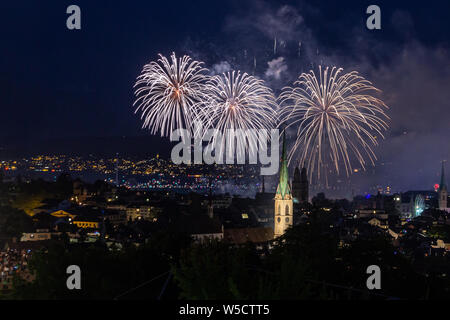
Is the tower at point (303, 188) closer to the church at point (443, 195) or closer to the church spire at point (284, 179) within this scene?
the church at point (443, 195)

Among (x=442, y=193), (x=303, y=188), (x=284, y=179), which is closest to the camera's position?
(x=284, y=179)

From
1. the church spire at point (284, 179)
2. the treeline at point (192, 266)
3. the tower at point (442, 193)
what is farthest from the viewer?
the tower at point (442, 193)

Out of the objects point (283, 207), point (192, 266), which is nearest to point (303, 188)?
point (283, 207)

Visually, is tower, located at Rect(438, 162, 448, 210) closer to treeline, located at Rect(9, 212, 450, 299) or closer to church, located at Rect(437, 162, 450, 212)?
church, located at Rect(437, 162, 450, 212)

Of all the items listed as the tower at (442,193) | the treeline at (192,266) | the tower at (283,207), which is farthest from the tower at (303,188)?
the treeline at (192,266)

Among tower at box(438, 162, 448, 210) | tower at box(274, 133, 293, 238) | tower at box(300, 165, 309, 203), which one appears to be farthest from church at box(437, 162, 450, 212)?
tower at box(274, 133, 293, 238)

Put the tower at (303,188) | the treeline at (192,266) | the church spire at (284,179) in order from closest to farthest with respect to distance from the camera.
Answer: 1. the treeline at (192,266)
2. the church spire at (284,179)
3. the tower at (303,188)

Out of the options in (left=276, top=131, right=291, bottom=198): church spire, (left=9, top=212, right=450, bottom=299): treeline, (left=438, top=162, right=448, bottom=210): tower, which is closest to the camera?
(left=9, top=212, right=450, bottom=299): treeline

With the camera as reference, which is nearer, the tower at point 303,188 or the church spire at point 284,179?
the church spire at point 284,179

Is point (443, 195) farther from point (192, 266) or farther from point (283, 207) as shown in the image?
point (192, 266)

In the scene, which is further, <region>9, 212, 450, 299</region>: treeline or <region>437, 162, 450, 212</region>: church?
<region>437, 162, 450, 212</region>: church

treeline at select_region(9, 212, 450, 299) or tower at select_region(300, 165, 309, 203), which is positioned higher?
tower at select_region(300, 165, 309, 203)
